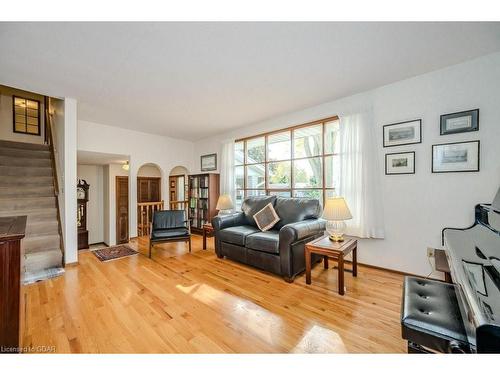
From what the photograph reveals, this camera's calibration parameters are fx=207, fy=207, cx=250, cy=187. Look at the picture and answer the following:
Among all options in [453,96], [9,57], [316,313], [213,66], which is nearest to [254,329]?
[316,313]

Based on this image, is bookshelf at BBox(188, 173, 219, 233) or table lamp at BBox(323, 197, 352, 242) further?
bookshelf at BBox(188, 173, 219, 233)

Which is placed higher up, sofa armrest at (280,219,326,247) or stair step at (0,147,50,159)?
stair step at (0,147,50,159)

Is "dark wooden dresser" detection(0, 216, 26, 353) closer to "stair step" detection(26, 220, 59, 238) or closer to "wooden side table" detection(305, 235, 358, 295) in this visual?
"wooden side table" detection(305, 235, 358, 295)

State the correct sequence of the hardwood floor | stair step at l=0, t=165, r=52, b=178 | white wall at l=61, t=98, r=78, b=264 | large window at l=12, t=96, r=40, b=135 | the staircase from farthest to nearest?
large window at l=12, t=96, r=40, b=135, stair step at l=0, t=165, r=52, b=178, white wall at l=61, t=98, r=78, b=264, the staircase, the hardwood floor

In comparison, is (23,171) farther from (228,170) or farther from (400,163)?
(400,163)

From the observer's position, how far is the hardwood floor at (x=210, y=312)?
4.88ft

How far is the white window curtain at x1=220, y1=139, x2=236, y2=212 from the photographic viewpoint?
4684mm

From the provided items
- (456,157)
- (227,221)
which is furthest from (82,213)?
(456,157)

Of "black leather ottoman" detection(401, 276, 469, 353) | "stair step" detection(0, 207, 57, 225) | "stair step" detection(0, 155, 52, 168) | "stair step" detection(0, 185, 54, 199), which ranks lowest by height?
"black leather ottoman" detection(401, 276, 469, 353)

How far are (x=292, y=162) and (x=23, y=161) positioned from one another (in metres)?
5.11

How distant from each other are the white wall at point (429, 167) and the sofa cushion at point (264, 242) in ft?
4.48

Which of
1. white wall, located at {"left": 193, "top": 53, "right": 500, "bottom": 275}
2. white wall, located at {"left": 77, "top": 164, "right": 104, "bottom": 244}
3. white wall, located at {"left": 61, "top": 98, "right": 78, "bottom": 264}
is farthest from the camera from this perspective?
white wall, located at {"left": 77, "top": 164, "right": 104, "bottom": 244}

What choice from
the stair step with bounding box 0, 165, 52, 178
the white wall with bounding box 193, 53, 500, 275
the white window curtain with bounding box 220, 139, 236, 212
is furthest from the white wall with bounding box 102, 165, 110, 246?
the white wall with bounding box 193, 53, 500, 275

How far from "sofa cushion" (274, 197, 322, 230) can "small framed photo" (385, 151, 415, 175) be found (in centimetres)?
103
